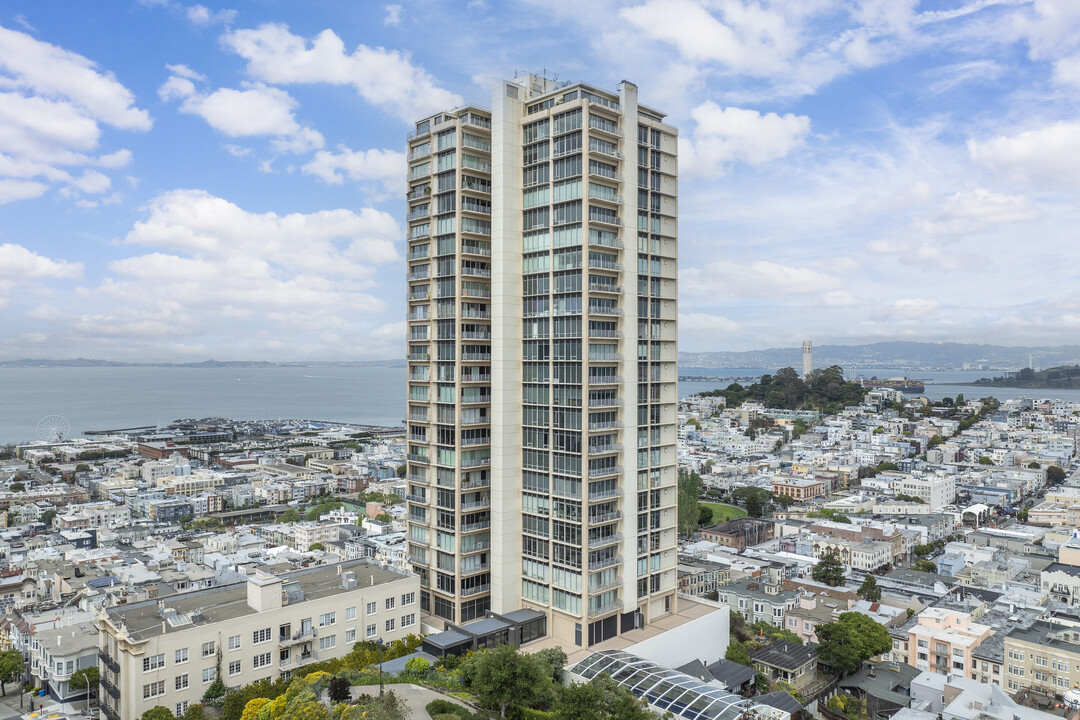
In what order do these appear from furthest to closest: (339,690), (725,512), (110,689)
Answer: (725,512), (110,689), (339,690)

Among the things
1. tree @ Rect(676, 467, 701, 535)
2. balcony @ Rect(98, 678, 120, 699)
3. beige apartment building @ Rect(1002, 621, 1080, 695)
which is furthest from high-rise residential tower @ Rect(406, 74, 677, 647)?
tree @ Rect(676, 467, 701, 535)

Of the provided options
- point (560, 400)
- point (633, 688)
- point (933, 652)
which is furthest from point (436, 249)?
point (933, 652)

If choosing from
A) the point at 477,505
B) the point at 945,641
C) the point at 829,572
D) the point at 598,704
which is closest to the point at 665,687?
the point at 598,704

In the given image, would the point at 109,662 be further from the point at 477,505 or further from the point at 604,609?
the point at 604,609

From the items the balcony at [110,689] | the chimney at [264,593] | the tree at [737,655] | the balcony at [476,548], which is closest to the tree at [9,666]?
the balcony at [110,689]

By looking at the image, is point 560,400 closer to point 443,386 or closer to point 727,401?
point 443,386

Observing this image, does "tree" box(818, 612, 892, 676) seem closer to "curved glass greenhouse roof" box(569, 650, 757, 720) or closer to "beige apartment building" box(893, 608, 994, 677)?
"beige apartment building" box(893, 608, 994, 677)
